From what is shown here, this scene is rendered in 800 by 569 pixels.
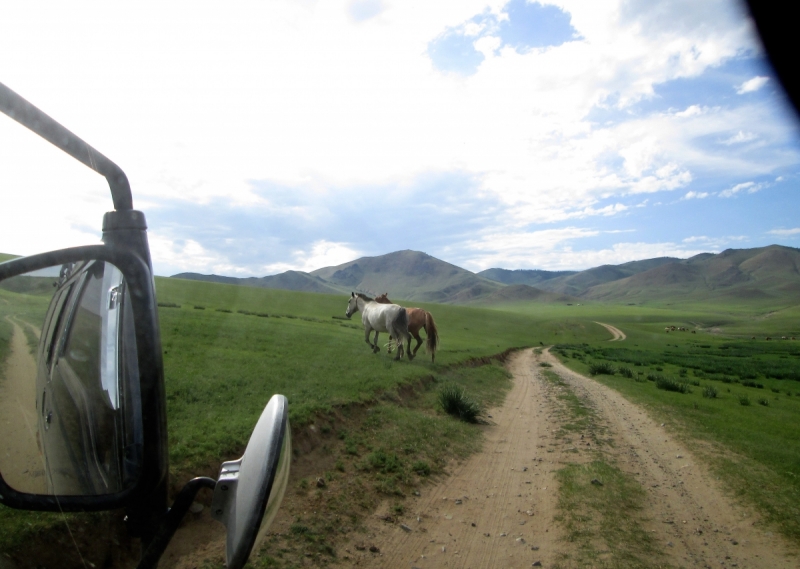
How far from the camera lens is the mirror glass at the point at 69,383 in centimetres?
202

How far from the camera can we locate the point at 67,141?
6.31 ft

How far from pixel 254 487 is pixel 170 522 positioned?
2.14 feet

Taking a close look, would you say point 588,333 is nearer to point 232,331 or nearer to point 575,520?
point 232,331

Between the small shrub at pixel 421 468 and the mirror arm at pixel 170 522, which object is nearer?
the mirror arm at pixel 170 522

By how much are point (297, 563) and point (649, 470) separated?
6827 millimetres

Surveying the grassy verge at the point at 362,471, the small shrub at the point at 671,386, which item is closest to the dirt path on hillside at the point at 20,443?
the grassy verge at the point at 362,471

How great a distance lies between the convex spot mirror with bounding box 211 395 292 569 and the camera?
1.40 meters

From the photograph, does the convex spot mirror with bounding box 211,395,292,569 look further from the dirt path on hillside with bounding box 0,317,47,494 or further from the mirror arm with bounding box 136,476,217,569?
the dirt path on hillside with bounding box 0,317,47,494

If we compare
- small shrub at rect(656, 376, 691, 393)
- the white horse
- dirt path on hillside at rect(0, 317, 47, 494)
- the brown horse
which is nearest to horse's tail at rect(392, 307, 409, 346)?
the white horse

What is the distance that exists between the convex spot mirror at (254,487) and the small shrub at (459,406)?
11184 millimetres

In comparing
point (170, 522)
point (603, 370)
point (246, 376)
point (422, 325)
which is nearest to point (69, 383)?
point (170, 522)

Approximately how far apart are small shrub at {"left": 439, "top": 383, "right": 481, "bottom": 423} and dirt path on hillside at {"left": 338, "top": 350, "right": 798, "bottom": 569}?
1.25 metres

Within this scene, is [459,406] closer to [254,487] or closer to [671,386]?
[254,487]

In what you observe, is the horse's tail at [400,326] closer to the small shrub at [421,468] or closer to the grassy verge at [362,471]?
the grassy verge at [362,471]
